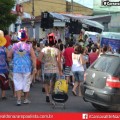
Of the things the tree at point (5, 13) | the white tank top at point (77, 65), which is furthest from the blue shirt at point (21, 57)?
the tree at point (5, 13)

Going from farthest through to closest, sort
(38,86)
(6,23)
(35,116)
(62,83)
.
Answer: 1. (6,23)
2. (38,86)
3. (62,83)
4. (35,116)

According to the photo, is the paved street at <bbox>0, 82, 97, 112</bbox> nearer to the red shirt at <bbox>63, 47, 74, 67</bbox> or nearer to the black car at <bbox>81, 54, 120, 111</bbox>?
the black car at <bbox>81, 54, 120, 111</bbox>

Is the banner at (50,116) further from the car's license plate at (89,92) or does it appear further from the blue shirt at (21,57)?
the blue shirt at (21,57)

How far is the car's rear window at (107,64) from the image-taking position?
1039cm

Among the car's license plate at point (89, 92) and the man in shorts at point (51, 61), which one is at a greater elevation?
the man in shorts at point (51, 61)

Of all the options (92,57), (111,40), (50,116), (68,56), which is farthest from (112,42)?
(50,116)

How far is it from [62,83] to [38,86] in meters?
5.78

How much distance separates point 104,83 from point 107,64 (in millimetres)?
519

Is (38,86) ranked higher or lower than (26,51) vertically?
lower

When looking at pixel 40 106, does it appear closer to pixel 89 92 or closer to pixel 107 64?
pixel 89 92

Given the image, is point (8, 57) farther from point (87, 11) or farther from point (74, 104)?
point (87, 11)

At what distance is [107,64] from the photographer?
1069 cm

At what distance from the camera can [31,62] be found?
465 inches

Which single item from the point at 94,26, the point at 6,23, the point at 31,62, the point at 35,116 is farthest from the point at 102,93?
the point at 94,26
